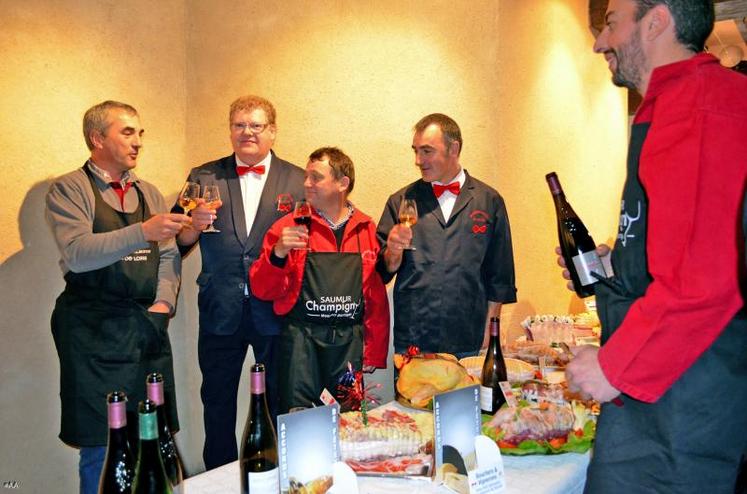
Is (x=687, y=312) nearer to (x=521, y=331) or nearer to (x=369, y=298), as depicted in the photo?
(x=369, y=298)

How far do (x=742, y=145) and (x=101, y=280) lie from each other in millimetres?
2498

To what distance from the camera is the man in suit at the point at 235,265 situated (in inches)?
123

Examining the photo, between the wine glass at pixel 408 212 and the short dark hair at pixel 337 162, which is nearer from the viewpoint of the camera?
the wine glass at pixel 408 212

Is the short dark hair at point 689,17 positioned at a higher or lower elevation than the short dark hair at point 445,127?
lower

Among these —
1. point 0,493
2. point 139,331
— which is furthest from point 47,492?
point 139,331

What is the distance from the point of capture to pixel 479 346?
3.29 metres

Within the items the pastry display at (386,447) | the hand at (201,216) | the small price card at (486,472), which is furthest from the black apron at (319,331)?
the small price card at (486,472)

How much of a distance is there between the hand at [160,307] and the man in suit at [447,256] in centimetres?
104

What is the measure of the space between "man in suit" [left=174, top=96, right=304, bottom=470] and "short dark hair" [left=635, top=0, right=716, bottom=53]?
2.06 meters

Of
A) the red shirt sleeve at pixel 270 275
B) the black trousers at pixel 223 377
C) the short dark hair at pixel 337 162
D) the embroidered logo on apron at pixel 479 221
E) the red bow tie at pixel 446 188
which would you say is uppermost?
the short dark hair at pixel 337 162

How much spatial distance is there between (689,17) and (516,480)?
1.16 meters

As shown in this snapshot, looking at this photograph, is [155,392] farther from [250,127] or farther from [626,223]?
[250,127]

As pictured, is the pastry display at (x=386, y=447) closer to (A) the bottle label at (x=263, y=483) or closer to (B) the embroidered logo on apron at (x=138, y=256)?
(A) the bottle label at (x=263, y=483)

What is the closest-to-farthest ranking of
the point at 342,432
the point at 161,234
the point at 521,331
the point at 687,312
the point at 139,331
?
the point at 687,312 < the point at 342,432 < the point at 161,234 < the point at 139,331 < the point at 521,331
